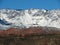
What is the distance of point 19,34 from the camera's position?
11.8 ft

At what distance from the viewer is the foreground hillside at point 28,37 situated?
3611mm

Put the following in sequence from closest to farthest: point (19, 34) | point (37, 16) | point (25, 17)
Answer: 1. point (19, 34)
2. point (25, 17)
3. point (37, 16)

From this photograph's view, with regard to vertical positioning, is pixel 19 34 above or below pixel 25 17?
below

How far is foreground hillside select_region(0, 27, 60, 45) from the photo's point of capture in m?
3.61

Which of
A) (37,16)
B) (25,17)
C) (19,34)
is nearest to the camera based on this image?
(19,34)

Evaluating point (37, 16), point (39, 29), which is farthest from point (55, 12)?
point (39, 29)

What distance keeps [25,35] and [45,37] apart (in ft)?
1.18

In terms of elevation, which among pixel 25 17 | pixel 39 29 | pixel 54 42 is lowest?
pixel 54 42

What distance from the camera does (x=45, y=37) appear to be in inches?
144

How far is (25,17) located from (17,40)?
412 feet

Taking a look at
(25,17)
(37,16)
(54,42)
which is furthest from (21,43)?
(37,16)

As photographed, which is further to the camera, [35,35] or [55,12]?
[55,12]

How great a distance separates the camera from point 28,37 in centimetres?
364

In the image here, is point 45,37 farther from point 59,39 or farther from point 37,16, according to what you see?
point 37,16
